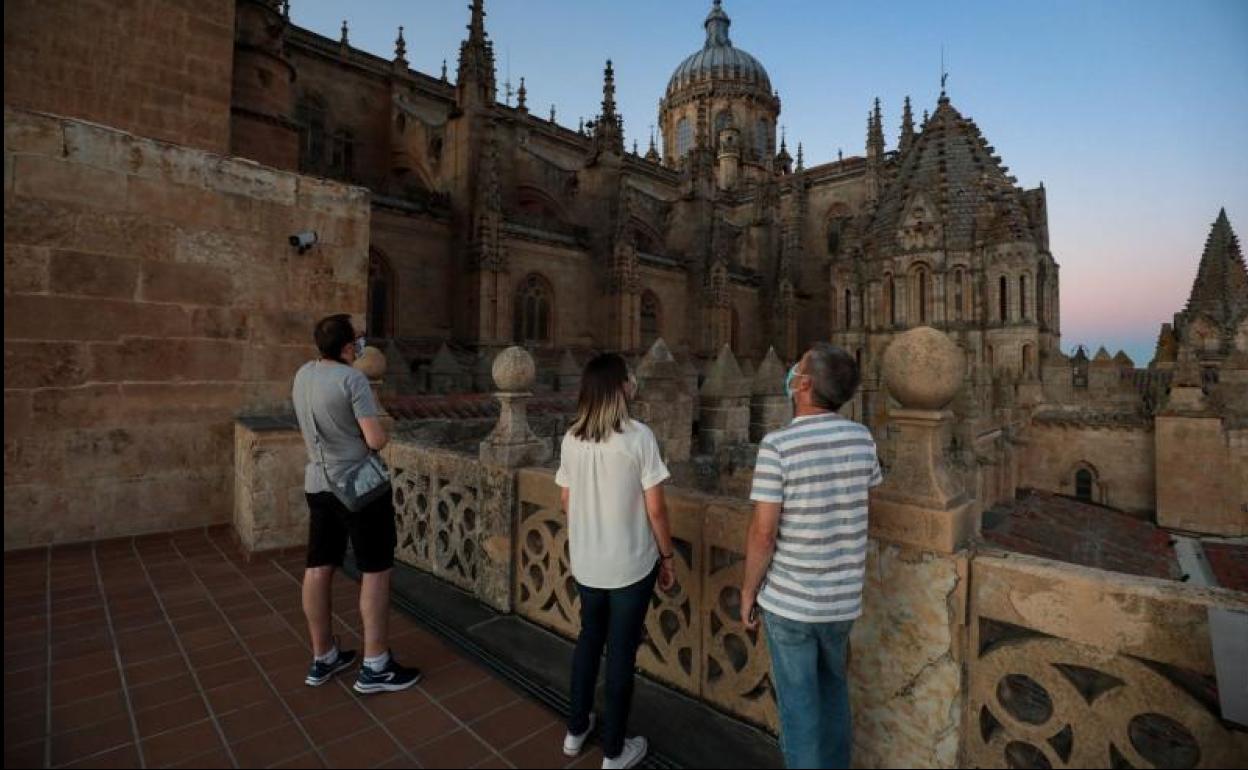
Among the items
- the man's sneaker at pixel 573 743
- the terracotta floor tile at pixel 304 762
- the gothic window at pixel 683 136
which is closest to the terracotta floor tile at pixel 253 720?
the terracotta floor tile at pixel 304 762

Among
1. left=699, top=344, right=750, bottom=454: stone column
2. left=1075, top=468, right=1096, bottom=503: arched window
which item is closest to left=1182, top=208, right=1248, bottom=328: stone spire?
left=1075, top=468, right=1096, bottom=503: arched window

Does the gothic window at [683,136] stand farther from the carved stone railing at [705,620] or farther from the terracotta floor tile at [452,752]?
the terracotta floor tile at [452,752]

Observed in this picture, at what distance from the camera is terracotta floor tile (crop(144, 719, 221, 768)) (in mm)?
2742

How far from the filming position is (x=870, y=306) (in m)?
28.3

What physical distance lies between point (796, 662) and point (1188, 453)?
877 inches

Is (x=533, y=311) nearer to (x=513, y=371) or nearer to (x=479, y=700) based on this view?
(x=513, y=371)

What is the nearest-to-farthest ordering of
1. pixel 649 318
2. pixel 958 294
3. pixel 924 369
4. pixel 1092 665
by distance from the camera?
pixel 1092 665
pixel 924 369
pixel 958 294
pixel 649 318

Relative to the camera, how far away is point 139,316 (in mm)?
5398

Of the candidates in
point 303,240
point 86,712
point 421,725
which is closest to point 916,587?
point 421,725

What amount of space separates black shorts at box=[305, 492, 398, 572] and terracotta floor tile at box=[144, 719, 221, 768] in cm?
88

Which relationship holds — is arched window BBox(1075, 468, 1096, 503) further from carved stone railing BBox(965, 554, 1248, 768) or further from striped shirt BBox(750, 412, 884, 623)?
striped shirt BBox(750, 412, 884, 623)

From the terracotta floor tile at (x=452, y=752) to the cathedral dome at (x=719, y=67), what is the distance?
52432 millimetres

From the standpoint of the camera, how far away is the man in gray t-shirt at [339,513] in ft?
10.7

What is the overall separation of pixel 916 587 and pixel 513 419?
2892mm
